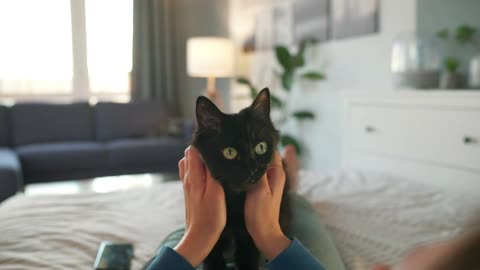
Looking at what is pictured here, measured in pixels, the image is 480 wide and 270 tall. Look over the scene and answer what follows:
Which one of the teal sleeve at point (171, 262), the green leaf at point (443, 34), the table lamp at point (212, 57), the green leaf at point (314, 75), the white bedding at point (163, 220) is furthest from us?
the table lamp at point (212, 57)

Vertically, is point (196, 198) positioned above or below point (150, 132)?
above

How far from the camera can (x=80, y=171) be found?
3.50 m

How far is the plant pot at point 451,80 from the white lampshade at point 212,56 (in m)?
2.03

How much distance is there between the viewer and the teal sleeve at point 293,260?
0.59 m

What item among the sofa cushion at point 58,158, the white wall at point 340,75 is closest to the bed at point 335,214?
the white wall at point 340,75

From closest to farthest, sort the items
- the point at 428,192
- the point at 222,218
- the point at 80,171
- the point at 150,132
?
the point at 222,218 → the point at 428,192 → the point at 80,171 → the point at 150,132

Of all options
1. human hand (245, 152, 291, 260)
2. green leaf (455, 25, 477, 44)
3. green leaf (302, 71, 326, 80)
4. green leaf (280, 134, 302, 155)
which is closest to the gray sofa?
green leaf (280, 134, 302, 155)

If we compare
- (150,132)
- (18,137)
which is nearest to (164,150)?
(150,132)

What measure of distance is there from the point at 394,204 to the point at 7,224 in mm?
1128

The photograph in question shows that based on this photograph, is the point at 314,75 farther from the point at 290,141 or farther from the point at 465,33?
the point at 465,33

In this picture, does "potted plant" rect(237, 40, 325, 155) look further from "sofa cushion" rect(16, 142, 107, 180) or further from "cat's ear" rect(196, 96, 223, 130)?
"cat's ear" rect(196, 96, 223, 130)

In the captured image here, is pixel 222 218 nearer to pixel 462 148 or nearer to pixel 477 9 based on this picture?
pixel 462 148

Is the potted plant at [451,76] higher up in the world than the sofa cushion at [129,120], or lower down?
higher up

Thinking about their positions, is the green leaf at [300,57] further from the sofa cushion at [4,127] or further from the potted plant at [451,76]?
the sofa cushion at [4,127]
